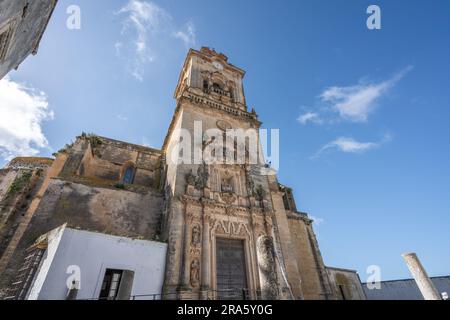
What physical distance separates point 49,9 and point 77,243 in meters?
10.2

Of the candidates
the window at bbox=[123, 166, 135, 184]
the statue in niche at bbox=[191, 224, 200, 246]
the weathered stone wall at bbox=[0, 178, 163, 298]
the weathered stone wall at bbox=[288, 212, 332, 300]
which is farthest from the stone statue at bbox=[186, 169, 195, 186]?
the window at bbox=[123, 166, 135, 184]

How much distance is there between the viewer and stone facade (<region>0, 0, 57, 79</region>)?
7.11 metres

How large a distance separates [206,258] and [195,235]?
3.77ft

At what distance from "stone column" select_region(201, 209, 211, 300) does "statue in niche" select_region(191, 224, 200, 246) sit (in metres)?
0.28

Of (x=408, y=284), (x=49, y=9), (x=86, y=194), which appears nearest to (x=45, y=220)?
(x=86, y=194)

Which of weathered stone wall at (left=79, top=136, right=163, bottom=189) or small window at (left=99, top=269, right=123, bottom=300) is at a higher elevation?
weathered stone wall at (left=79, top=136, right=163, bottom=189)

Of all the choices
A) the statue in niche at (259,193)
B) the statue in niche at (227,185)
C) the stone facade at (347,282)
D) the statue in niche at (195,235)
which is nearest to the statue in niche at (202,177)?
the statue in niche at (227,185)

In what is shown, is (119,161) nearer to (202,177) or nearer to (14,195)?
(14,195)

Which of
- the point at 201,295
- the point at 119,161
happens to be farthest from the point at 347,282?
the point at 119,161

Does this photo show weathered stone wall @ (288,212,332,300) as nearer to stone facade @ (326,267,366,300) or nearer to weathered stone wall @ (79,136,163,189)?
stone facade @ (326,267,366,300)

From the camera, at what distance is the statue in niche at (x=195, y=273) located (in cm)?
995

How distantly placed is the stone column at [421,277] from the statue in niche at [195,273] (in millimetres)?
9930

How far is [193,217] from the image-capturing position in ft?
38.2

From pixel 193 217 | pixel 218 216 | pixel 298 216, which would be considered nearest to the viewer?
pixel 193 217
